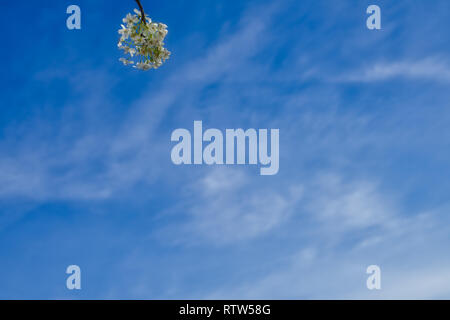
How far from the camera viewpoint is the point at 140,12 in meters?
7.27
